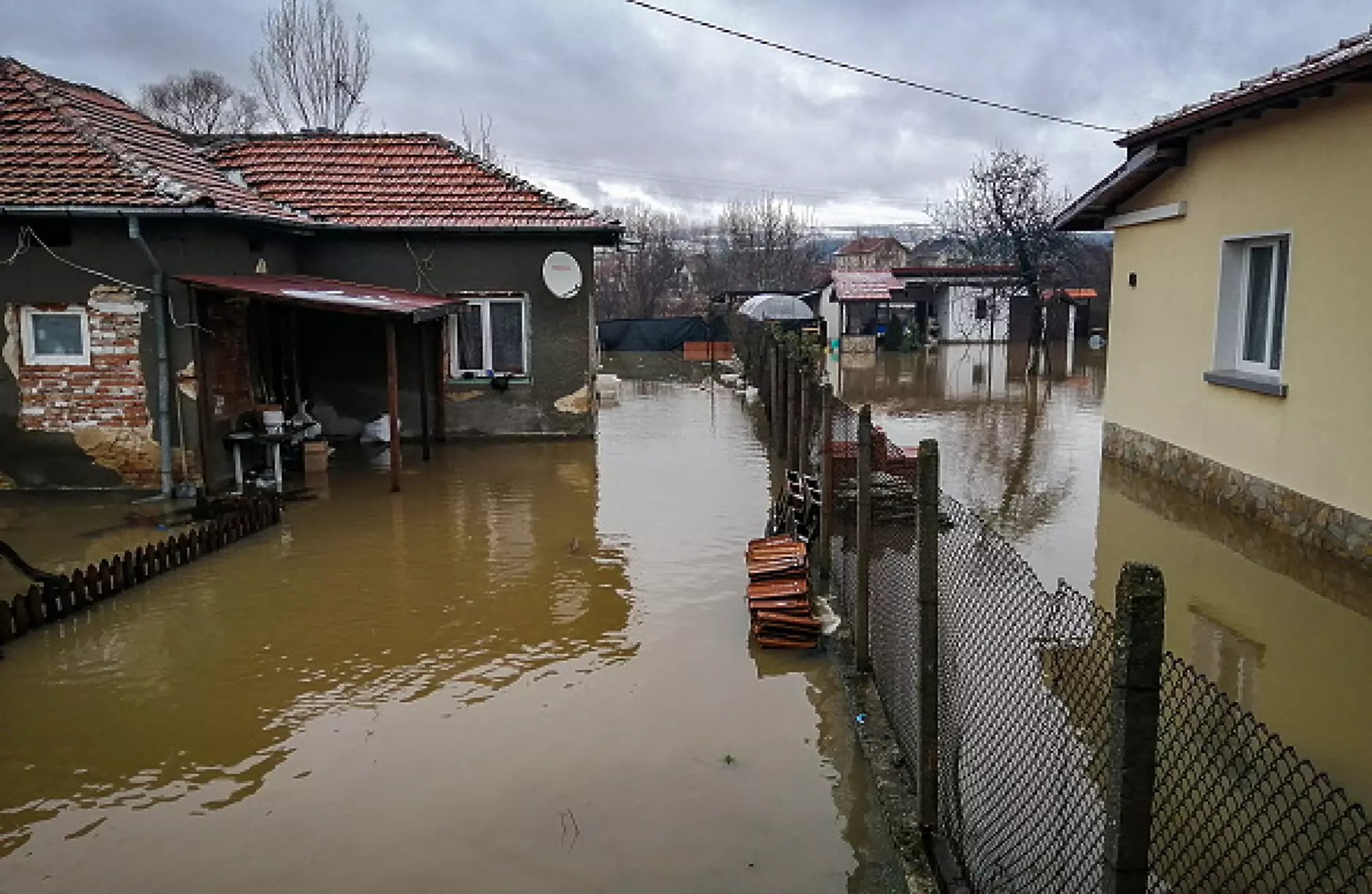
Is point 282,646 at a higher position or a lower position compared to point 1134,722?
lower

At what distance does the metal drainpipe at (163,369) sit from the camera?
11.0 m

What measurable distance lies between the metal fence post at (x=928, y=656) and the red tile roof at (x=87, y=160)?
925cm

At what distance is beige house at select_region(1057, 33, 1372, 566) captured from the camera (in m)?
8.02

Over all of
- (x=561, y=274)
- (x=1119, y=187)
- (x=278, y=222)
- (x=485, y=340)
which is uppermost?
(x=1119, y=187)

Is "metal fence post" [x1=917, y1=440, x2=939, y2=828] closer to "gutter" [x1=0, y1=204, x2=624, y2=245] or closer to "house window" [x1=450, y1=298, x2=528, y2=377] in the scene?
"gutter" [x1=0, y1=204, x2=624, y2=245]

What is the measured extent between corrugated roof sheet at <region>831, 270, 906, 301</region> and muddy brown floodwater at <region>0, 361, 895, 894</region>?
29612 millimetres

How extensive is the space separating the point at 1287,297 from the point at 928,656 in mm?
6793

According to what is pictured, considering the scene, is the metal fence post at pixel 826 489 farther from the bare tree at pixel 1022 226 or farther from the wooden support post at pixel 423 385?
the bare tree at pixel 1022 226

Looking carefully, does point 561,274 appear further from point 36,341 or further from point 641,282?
point 641,282

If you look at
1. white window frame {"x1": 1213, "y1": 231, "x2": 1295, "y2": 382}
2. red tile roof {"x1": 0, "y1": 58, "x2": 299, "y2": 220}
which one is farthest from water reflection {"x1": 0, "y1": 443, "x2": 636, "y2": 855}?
white window frame {"x1": 1213, "y1": 231, "x2": 1295, "y2": 382}

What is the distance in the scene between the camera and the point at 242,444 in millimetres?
12133

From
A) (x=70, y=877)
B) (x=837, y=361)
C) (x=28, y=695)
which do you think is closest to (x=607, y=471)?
(x=28, y=695)

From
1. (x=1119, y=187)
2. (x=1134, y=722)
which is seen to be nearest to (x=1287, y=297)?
(x=1119, y=187)

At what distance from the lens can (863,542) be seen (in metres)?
5.75
